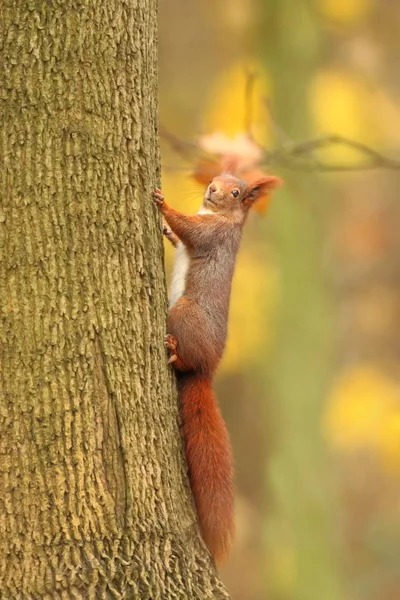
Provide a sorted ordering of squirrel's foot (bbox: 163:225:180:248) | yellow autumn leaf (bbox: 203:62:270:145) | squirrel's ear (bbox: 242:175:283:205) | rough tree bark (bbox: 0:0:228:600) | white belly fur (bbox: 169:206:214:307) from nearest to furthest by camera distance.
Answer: rough tree bark (bbox: 0:0:228:600), white belly fur (bbox: 169:206:214:307), squirrel's foot (bbox: 163:225:180:248), squirrel's ear (bbox: 242:175:283:205), yellow autumn leaf (bbox: 203:62:270:145)

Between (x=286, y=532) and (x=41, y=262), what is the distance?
18.3 ft

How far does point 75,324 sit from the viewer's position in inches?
105

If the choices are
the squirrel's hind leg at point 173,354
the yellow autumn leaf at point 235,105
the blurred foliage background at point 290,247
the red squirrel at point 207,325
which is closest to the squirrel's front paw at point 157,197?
the red squirrel at point 207,325

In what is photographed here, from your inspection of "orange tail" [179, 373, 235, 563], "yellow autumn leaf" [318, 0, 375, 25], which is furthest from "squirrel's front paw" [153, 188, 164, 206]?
"yellow autumn leaf" [318, 0, 375, 25]

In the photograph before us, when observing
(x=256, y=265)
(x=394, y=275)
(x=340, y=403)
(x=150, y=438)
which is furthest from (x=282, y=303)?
(x=150, y=438)

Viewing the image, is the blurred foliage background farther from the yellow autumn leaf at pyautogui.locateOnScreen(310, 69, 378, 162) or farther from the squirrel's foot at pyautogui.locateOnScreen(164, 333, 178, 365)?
the squirrel's foot at pyautogui.locateOnScreen(164, 333, 178, 365)

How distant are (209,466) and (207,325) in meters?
0.60

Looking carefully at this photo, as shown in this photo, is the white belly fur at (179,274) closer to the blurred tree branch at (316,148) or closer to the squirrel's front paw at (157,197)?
the blurred tree branch at (316,148)

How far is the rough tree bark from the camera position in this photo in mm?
2613

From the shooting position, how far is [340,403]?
906 cm

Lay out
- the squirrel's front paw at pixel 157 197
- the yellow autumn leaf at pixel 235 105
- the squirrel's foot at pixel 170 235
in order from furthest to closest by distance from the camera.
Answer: the yellow autumn leaf at pixel 235 105 → the squirrel's foot at pixel 170 235 → the squirrel's front paw at pixel 157 197

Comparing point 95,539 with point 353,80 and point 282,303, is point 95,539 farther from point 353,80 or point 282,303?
point 353,80

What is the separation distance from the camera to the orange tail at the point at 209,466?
3.02m

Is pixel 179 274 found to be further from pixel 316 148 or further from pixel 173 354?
pixel 316 148
